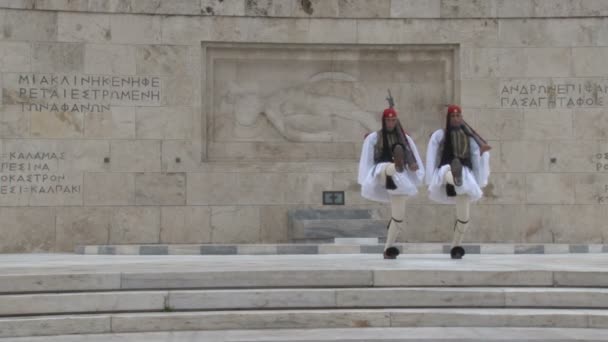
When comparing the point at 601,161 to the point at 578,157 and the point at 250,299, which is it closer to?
the point at 578,157

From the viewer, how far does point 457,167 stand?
12156 mm

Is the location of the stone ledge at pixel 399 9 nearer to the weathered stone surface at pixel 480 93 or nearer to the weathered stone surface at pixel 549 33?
the weathered stone surface at pixel 549 33

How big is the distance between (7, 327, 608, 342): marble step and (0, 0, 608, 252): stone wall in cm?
888

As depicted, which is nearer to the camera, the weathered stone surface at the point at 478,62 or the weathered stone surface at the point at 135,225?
the weathered stone surface at the point at 135,225

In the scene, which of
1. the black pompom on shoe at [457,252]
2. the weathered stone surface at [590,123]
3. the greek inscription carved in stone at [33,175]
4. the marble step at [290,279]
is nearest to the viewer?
the marble step at [290,279]

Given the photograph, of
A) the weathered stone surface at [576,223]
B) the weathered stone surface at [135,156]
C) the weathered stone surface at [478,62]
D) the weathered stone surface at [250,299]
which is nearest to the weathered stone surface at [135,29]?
the weathered stone surface at [135,156]

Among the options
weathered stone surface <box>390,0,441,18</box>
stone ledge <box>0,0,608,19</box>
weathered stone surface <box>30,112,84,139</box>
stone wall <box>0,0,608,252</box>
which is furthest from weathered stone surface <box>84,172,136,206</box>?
weathered stone surface <box>390,0,441,18</box>

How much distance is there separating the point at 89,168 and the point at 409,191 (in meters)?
7.32

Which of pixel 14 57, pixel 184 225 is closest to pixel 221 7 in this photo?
pixel 14 57

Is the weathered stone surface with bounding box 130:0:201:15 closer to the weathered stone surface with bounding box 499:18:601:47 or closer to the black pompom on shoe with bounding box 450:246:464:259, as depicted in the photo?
the weathered stone surface with bounding box 499:18:601:47

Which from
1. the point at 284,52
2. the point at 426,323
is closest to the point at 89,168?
the point at 284,52

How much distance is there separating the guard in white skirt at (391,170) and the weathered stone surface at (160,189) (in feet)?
18.9

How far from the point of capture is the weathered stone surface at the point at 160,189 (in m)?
17.3

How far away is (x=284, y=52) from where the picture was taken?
716 inches
